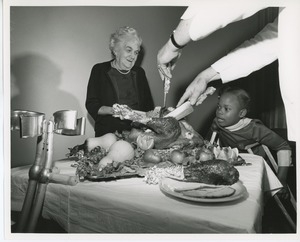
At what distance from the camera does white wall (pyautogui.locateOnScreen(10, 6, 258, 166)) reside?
96cm

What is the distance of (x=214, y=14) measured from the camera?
3.08ft

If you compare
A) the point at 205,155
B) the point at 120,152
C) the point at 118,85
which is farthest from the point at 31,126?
the point at 205,155

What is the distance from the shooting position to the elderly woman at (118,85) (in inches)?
39.6

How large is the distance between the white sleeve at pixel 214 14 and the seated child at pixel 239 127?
0.20 meters

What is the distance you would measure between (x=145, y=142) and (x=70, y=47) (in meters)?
0.37

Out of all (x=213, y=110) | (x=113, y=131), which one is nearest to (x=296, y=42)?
(x=213, y=110)

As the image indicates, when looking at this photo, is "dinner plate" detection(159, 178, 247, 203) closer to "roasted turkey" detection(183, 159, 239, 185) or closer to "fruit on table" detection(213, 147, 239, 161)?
"roasted turkey" detection(183, 159, 239, 185)

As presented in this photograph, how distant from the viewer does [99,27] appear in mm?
991

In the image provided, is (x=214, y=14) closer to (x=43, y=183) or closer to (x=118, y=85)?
(x=118, y=85)

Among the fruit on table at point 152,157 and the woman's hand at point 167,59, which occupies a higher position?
the woman's hand at point 167,59

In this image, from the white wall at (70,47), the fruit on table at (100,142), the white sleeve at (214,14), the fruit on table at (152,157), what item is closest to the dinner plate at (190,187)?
the fruit on table at (152,157)

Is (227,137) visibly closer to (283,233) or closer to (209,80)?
(209,80)

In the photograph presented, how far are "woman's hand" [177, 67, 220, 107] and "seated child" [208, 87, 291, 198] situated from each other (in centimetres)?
6

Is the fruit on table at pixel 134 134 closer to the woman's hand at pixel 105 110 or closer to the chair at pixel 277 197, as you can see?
the woman's hand at pixel 105 110
